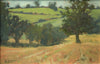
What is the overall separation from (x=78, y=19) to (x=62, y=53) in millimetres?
1484

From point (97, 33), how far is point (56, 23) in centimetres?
169

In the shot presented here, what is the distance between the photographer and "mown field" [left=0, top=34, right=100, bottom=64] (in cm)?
589

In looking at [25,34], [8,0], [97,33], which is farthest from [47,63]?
[8,0]

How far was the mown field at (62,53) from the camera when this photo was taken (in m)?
5.89

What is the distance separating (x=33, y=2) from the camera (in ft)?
20.7

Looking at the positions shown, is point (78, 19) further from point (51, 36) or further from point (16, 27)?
point (16, 27)

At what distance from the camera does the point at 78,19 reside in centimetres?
609

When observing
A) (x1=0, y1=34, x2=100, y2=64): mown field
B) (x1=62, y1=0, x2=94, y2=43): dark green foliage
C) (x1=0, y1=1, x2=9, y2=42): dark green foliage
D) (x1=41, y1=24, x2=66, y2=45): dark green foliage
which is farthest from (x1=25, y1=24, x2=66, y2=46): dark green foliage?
(x1=0, y1=1, x2=9, y2=42): dark green foliage

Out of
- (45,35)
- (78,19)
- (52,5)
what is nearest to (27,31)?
(45,35)

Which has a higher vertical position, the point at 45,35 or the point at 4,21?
the point at 4,21

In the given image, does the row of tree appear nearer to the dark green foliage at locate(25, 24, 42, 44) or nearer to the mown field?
the dark green foliage at locate(25, 24, 42, 44)

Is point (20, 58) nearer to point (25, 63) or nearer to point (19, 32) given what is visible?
point (25, 63)

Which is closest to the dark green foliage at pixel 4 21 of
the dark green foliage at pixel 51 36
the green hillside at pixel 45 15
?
the green hillside at pixel 45 15

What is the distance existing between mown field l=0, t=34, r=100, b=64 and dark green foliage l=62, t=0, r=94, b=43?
26 cm
